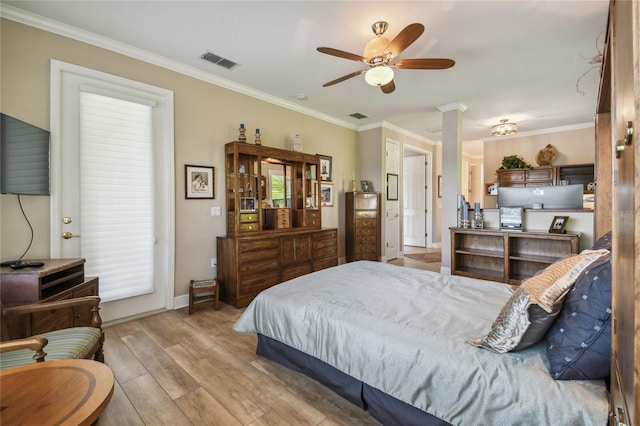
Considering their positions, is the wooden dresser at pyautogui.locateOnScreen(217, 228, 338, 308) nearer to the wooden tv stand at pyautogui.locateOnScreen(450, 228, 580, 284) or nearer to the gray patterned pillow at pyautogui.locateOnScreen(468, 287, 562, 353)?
the wooden tv stand at pyautogui.locateOnScreen(450, 228, 580, 284)

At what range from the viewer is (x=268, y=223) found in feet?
13.4

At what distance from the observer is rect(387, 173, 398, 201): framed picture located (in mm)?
6031

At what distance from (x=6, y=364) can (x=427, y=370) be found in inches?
79.4

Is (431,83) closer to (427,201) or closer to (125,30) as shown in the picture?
(125,30)

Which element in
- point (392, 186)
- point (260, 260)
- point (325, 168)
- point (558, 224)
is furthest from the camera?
point (392, 186)

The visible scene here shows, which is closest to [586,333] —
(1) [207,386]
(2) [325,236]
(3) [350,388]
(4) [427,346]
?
(4) [427,346]

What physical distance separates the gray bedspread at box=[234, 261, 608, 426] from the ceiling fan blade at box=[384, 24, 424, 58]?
1.90m

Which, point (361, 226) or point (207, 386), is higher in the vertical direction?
point (361, 226)

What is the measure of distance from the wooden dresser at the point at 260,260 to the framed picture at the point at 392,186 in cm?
233

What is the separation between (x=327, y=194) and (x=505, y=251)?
289 cm

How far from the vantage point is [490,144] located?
7059mm

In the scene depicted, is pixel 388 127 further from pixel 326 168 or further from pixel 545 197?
pixel 545 197

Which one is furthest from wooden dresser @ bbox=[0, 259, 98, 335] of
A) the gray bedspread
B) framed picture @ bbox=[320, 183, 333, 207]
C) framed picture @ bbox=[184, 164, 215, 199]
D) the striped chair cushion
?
framed picture @ bbox=[320, 183, 333, 207]

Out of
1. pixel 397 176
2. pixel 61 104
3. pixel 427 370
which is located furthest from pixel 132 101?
pixel 397 176
